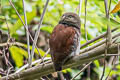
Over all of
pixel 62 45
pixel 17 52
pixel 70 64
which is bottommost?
pixel 17 52

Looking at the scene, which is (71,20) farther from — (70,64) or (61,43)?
(70,64)

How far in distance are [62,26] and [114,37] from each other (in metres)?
0.63

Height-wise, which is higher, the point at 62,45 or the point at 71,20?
the point at 71,20

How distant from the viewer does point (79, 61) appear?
184 cm

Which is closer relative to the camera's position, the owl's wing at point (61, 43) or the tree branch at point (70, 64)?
the tree branch at point (70, 64)

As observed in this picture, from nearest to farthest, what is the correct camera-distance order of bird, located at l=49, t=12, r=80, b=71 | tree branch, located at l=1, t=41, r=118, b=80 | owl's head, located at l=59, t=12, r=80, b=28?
tree branch, located at l=1, t=41, r=118, b=80
bird, located at l=49, t=12, r=80, b=71
owl's head, located at l=59, t=12, r=80, b=28

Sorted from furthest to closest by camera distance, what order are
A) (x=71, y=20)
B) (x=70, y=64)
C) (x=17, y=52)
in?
(x=17, y=52) < (x=71, y=20) < (x=70, y=64)

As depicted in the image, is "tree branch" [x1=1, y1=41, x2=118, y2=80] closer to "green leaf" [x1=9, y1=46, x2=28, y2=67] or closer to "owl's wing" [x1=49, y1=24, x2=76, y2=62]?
"owl's wing" [x1=49, y1=24, x2=76, y2=62]

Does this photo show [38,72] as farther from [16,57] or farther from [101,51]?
[16,57]

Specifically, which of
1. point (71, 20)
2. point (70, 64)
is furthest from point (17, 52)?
point (70, 64)

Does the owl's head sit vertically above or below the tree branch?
above

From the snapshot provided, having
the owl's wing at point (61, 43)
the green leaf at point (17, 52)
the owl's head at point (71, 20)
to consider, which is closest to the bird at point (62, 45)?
the owl's wing at point (61, 43)

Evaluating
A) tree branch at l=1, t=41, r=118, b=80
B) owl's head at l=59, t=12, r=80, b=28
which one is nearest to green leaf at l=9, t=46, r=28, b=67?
tree branch at l=1, t=41, r=118, b=80

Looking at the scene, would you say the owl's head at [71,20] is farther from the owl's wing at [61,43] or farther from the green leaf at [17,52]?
the green leaf at [17,52]
